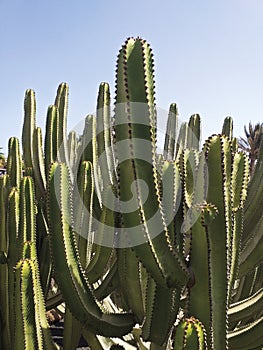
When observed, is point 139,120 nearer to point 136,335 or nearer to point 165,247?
point 165,247

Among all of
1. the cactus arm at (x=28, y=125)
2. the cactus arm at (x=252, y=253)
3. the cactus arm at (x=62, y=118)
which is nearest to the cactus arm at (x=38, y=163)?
the cactus arm at (x=28, y=125)

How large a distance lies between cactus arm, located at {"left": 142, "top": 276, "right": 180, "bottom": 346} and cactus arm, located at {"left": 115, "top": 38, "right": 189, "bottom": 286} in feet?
1.24

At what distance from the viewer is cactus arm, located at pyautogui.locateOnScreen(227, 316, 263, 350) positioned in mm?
2963

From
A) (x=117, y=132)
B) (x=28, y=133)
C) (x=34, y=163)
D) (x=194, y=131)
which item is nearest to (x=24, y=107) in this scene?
(x=28, y=133)

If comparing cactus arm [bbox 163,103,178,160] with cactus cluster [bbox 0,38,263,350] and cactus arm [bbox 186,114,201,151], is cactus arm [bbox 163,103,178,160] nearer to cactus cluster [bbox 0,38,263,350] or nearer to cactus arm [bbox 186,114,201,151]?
cactus arm [bbox 186,114,201,151]

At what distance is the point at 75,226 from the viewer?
3.17 m

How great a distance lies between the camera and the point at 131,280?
2.64m

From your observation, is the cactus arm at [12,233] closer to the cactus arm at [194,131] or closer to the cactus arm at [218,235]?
the cactus arm at [218,235]

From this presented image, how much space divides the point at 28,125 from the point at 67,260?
7.87 feet

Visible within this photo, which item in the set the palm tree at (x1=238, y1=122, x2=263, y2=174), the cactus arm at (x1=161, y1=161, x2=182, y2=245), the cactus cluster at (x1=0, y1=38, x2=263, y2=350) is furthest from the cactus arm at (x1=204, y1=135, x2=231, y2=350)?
the palm tree at (x1=238, y1=122, x2=263, y2=174)

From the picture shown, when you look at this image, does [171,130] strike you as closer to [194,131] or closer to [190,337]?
[194,131]

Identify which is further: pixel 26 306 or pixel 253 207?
pixel 253 207

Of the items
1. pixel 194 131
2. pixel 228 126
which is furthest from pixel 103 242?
pixel 228 126

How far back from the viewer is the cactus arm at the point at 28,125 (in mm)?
4496
